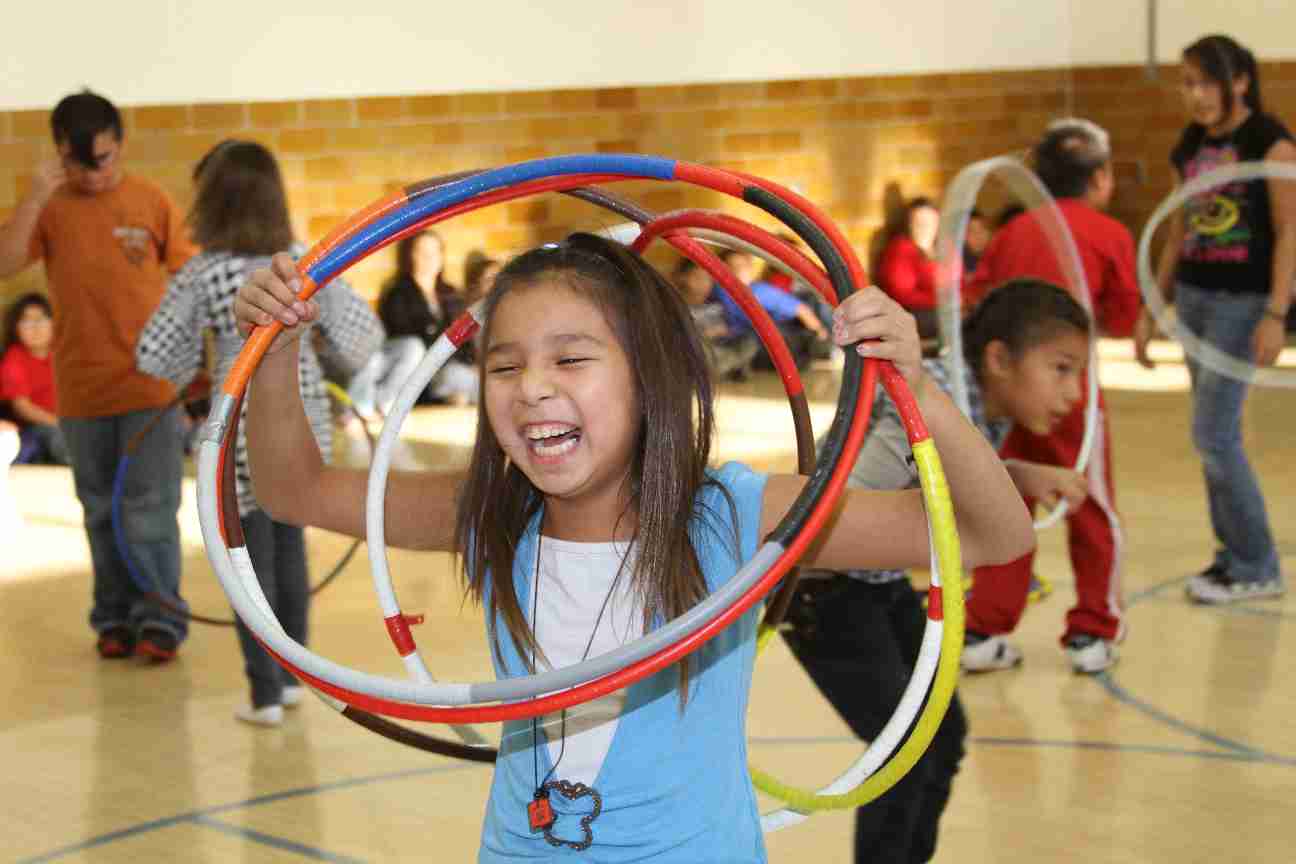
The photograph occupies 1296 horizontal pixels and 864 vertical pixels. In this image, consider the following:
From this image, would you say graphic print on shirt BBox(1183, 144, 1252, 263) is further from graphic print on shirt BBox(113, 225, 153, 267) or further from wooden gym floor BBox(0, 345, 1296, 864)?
graphic print on shirt BBox(113, 225, 153, 267)

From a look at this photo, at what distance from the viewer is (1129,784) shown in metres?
4.53

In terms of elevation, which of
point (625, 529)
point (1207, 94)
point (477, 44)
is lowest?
point (625, 529)

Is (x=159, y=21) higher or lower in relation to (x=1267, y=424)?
higher

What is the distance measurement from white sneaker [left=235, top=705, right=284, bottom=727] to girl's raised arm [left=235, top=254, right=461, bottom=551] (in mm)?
2657

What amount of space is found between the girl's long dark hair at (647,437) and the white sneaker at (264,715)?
118 inches

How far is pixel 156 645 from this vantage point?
5840mm

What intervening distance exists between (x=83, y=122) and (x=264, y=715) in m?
1.92

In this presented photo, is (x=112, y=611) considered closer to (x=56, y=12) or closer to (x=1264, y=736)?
(x=1264, y=736)

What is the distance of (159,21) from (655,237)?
7.65 meters

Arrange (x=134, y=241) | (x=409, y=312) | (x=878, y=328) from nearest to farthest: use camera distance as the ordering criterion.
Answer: (x=878, y=328)
(x=134, y=241)
(x=409, y=312)

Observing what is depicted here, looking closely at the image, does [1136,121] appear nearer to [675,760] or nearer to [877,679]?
[877,679]

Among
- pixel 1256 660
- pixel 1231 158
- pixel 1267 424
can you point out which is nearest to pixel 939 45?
pixel 1267 424

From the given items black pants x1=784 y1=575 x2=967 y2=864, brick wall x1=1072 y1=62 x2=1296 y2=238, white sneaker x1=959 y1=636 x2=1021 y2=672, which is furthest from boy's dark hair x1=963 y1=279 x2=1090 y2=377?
brick wall x1=1072 y1=62 x2=1296 y2=238

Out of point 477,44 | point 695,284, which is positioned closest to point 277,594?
point 695,284
